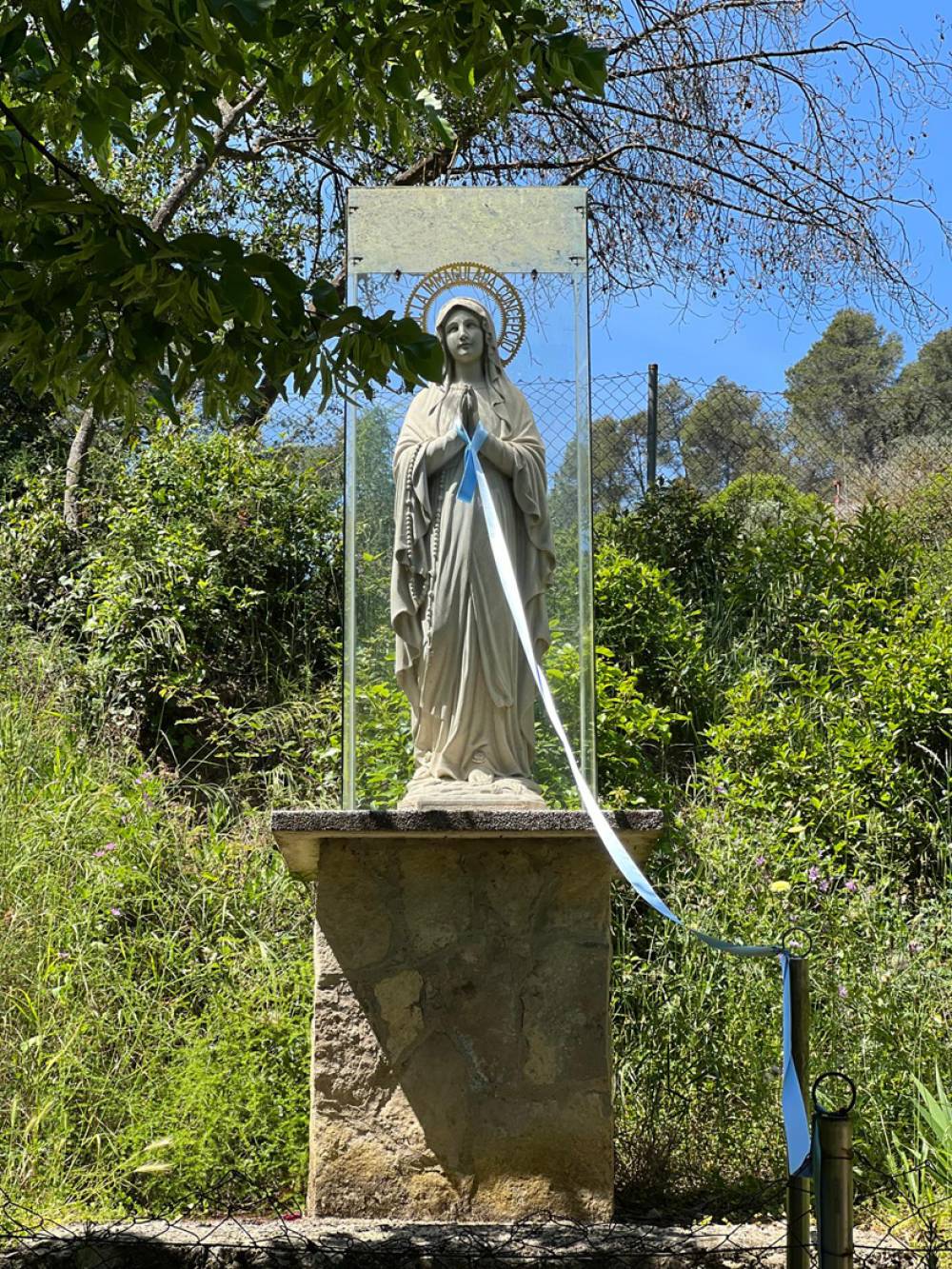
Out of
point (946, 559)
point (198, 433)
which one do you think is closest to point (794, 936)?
Result: point (946, 559)

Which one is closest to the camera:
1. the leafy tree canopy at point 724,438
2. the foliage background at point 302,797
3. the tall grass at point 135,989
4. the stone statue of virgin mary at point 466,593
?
the stone statue of virgin mary at point 466,593

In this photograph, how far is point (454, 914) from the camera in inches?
193

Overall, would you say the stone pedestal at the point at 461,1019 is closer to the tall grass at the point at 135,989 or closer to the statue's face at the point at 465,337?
the tall grass at the point at 135,989

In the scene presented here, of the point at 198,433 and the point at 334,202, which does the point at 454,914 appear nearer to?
the point at 198,433

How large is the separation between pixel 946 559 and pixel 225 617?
456 centimetres

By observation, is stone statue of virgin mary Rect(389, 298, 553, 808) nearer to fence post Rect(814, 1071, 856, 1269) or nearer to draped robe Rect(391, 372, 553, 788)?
draped robe Rect(391, 372, 553, 788)

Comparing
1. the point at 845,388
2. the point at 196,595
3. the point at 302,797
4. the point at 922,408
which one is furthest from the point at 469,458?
the point at 845,388

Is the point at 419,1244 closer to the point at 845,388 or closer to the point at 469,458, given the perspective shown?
the point at 469,458

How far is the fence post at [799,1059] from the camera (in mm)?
3006

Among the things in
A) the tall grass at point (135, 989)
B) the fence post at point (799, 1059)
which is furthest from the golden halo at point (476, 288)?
the fence post at point (799, 1059)

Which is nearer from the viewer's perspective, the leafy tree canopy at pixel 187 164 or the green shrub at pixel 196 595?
the leafy tree canopy at pixel 187 164

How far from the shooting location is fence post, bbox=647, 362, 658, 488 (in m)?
11.1

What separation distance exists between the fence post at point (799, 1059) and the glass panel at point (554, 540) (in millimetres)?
2614

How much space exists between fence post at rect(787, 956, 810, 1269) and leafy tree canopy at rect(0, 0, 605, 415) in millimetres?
1847
